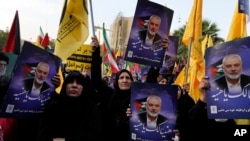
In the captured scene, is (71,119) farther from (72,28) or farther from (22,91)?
(72,28)

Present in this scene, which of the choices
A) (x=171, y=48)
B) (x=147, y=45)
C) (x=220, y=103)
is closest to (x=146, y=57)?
(x=147, y=45)

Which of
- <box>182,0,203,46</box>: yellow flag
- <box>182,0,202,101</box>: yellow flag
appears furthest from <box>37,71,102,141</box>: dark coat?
<box>182,0,203,46</box>: yellow flag

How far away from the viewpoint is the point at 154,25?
13.0 feet

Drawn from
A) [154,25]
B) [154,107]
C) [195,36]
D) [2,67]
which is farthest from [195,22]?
[2,67]

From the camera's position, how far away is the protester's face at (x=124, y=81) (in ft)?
12.5

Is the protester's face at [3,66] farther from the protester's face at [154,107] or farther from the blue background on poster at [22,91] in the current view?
the protester's face at [154,107]

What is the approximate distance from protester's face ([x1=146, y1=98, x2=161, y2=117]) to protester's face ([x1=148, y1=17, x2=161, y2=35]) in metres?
0.98

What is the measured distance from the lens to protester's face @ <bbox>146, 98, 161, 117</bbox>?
321 cm

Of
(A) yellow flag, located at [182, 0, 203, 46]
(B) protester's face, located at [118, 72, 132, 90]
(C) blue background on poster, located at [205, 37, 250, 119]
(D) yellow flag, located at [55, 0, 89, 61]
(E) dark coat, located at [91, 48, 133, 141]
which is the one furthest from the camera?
(A) yellow flag, located at [182, 0, 203, 46]

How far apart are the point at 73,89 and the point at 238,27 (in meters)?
1.98

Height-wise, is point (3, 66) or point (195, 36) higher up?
point (195, 36)

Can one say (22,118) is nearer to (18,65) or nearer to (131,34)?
(18,65)

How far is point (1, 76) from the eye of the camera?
3582mm

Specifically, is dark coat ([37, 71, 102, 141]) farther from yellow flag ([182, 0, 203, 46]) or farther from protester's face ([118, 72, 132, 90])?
yellow flag ([182, 0, 203, 46])
